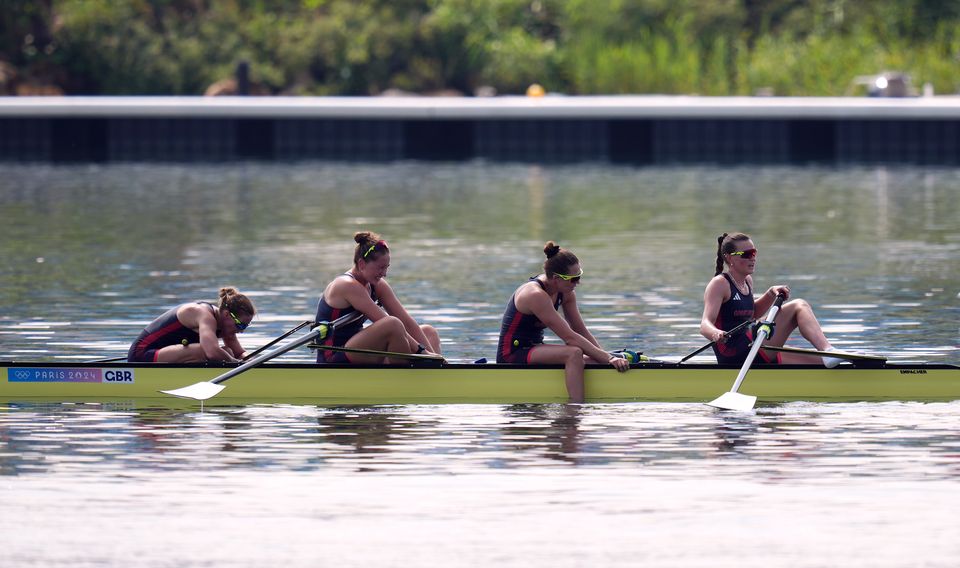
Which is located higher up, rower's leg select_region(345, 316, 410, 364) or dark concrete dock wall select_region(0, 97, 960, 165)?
dark concrete dock wall select_region(0, 97, 960, 165)

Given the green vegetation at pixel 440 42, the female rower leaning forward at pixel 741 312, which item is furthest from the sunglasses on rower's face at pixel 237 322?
the green vegetation at pixel 440 42

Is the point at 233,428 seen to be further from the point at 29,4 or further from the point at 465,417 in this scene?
the point at 29,4

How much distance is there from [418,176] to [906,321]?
69.7 ft

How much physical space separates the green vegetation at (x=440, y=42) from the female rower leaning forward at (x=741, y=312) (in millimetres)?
32693

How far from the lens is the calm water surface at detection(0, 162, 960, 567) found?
1054 centimetres

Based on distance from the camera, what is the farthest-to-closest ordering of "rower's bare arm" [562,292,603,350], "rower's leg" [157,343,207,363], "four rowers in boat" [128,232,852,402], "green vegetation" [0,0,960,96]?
"green vegetation" [0,0,960,96]
"rower's leg" [157,343,207,363]
"rower's bare arm" [562,292,603,350]
"four rowers in boat" [128,232,852,402]

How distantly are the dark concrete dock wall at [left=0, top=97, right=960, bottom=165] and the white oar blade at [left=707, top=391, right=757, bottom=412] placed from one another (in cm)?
2782

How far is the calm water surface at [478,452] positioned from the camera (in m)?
10.5

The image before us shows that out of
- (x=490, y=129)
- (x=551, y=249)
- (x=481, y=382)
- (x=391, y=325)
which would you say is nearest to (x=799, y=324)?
(x=551, y=249)

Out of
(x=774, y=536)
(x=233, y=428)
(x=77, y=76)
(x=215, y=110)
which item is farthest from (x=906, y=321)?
(x=77, y=76)

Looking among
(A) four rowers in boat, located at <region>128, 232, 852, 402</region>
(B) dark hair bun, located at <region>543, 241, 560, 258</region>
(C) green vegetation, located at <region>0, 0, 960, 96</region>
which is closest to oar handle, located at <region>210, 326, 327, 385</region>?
(A) four rowers in boat, located at <region>128, 232, 852, 402</region>

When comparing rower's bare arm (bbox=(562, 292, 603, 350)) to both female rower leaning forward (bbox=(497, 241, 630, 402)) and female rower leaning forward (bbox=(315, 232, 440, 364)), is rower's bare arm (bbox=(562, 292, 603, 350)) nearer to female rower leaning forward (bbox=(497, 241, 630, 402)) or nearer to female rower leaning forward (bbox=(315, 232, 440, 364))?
female rower leaning forward (bbox=(497, 241, 630, 402))

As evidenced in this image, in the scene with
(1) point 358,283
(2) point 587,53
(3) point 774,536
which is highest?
(2) point 587,53

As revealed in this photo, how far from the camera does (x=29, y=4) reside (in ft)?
169
